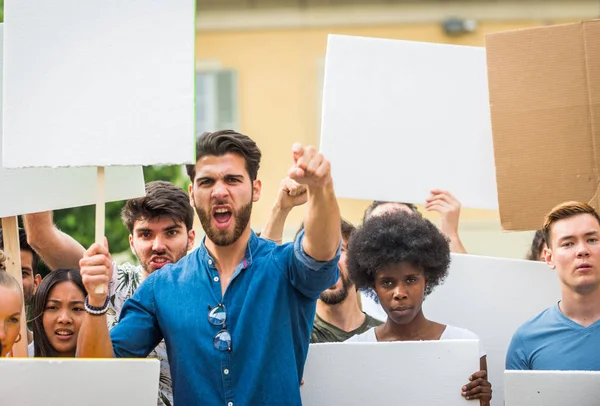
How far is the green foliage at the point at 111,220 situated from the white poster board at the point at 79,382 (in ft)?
31.8

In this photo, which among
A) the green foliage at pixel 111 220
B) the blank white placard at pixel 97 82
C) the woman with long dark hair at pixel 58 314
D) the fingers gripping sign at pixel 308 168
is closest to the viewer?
the fingers gripping sign at pixel 308 168

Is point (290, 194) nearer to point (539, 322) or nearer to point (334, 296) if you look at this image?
point (334, 296)

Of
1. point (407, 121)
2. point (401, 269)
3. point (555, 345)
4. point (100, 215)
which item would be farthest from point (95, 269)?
point (407, 121)

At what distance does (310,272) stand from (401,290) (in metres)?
0.91

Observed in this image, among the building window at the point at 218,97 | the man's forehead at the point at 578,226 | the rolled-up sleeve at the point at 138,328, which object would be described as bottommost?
the rolled-up sleeve at the point at 138,328

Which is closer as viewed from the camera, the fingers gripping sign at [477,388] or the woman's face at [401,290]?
the fingers gripping sign at [477,388]

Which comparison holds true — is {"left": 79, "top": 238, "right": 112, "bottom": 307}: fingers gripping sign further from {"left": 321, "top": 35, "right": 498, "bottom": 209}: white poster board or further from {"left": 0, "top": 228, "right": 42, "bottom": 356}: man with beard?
{"left": 321, "top": 35, "right": 498, "bottom": 209}: white poster board

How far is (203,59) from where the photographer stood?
16.0m

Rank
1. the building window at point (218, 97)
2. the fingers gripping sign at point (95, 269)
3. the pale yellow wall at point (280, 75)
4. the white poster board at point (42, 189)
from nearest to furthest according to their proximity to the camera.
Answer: the fingers gripping sign at point (95, 269) → the white poster board at point (42, 189) → the pale yellow wall at point (280, 75) → the building window at point (218, 97)

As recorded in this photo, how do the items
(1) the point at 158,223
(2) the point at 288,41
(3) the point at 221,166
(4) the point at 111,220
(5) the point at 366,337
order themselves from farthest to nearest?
(2) the point at 288,41, (4) the point at 111,220, (1) the point at 158,223, (5) the point at 366,337, (3) the point at 221,166

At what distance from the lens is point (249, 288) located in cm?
396

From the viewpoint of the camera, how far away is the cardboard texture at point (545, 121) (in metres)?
4.83

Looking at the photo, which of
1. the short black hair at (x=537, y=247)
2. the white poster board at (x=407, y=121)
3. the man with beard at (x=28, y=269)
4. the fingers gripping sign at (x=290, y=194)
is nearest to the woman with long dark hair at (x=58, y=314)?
the man with beard at (x=28, y=269)

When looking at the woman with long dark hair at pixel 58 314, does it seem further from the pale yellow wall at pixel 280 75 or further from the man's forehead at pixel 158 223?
the pale yellow wall at pixel 280 75
